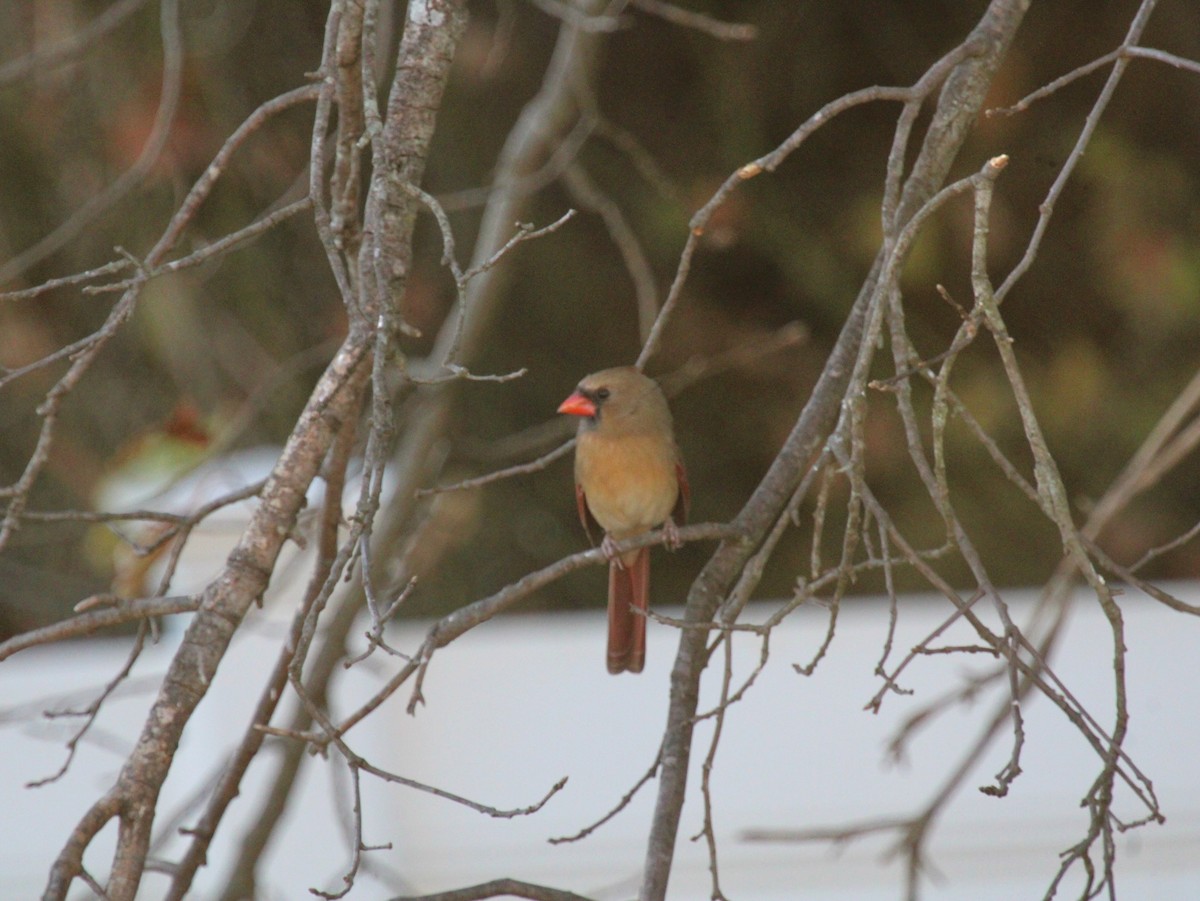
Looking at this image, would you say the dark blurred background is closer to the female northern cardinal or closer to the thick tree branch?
the female northern cardinal

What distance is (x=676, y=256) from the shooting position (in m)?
6.03

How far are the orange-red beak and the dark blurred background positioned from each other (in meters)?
1.61

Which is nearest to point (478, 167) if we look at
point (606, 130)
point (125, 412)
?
point (125, 412)

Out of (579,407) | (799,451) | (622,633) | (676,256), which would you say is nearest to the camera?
(799,451)

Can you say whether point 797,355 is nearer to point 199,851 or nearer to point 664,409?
point 664,409

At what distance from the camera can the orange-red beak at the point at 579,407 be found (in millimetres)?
3547

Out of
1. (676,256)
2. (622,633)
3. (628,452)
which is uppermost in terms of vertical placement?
(676,256)

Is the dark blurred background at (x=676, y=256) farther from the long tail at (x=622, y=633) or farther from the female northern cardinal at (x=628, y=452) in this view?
the long tail at (x=622, y=633)

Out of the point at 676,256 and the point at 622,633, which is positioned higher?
the point at 676,256

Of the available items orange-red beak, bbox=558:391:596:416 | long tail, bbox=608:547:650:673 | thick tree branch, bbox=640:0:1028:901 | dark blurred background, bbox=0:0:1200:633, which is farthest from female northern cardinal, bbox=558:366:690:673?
dark blurred background, bbox=0:0:1200:633

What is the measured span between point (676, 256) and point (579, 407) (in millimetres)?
2582

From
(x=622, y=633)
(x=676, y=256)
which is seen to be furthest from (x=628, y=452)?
(x=676, y=256)

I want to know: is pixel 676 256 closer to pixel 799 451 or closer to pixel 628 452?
pixel 628 452

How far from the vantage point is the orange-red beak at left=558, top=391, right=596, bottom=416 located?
355cm
